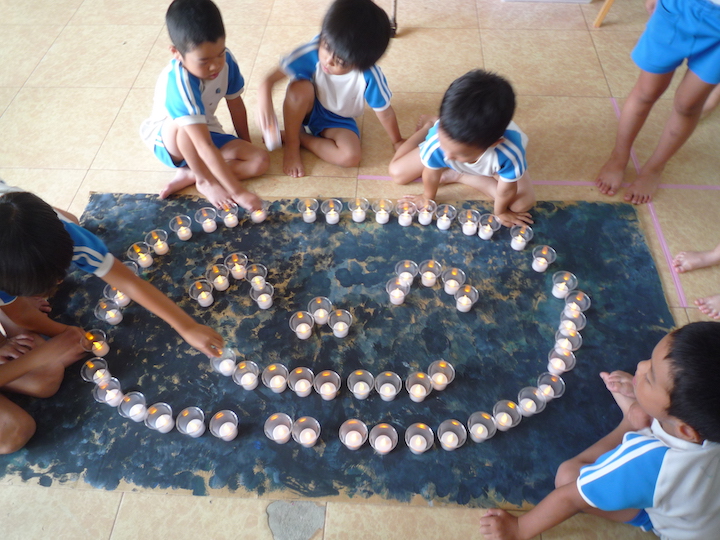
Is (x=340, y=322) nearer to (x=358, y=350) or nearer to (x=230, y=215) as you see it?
(x=358, y=350)

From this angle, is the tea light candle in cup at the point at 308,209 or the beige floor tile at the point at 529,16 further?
the beige floor tile at the point at 529,16

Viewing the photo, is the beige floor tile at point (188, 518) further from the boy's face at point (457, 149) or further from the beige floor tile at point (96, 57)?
the beige floor tile at point (96, 57)

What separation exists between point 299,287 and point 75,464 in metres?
0.87

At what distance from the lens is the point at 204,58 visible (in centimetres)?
151

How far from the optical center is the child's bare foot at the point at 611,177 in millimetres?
1932

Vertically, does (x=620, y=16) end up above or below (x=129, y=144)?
above

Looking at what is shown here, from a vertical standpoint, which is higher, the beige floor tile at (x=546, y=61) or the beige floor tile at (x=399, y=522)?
the beige floor tile at (x=546, y=61)

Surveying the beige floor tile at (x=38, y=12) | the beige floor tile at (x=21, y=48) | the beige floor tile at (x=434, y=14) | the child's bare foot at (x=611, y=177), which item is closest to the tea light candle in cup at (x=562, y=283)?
the child's bare foot at (x=611, y=177)

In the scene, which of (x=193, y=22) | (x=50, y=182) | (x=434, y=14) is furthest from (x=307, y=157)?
(x=434, y=14)

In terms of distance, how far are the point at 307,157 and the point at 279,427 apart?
122 centimetres

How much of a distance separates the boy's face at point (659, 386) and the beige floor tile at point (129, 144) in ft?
Result: 6.39

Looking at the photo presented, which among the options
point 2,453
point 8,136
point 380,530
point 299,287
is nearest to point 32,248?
point 2,453

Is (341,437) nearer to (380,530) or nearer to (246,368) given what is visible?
(380,530)

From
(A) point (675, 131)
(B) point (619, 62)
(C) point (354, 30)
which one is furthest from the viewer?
(B) point (619, 62)
